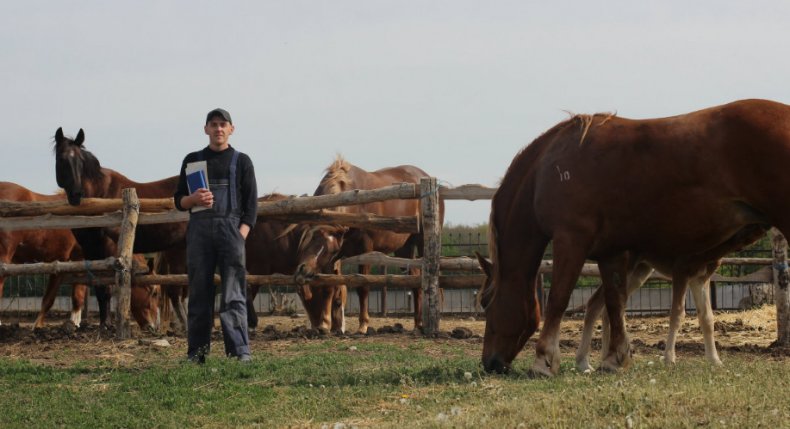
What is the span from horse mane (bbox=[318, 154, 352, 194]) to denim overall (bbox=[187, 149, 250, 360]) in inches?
253

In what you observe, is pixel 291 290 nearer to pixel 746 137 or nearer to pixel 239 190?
pixel 239 190

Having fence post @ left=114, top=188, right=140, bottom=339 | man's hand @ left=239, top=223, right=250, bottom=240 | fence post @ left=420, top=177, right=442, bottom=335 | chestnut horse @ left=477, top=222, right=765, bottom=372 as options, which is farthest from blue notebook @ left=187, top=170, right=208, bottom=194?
fence post @ left=114, top=188, right=140, bottom=339

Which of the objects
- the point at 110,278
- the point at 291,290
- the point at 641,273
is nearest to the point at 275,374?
the point at 641,273

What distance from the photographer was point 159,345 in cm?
1096

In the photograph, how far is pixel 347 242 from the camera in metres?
15.2

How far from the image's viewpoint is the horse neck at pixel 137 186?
14547mm

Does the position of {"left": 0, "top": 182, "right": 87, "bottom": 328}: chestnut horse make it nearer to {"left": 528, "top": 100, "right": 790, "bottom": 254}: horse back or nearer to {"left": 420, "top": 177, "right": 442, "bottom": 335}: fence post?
{"left": 420, "top": 177, "right": 442, "bottom": 335}: fence post

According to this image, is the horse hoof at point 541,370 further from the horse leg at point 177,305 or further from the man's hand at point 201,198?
the horse leg at point 177,305

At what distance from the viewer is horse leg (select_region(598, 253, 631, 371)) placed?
24.7 feet

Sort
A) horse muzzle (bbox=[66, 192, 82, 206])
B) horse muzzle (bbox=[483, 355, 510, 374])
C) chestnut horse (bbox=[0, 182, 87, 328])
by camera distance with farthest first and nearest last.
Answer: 1. chestnut horse (bbox=[0, 182, 87, 328])
2. horse muzzle (bbox=[66, 192, 82, 206])
3. horse muzzle (bbox=[483, 355, 510, 374])

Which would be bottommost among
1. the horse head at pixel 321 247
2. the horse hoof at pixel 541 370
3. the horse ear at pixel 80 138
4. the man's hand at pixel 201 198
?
the horse hoof at pixel 541 370

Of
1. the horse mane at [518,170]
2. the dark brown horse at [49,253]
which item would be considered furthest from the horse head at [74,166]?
the horse mane at [518,170]

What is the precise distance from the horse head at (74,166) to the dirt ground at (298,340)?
1.81 meters

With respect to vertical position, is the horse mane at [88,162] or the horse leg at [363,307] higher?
the horse mane at [88,162]
